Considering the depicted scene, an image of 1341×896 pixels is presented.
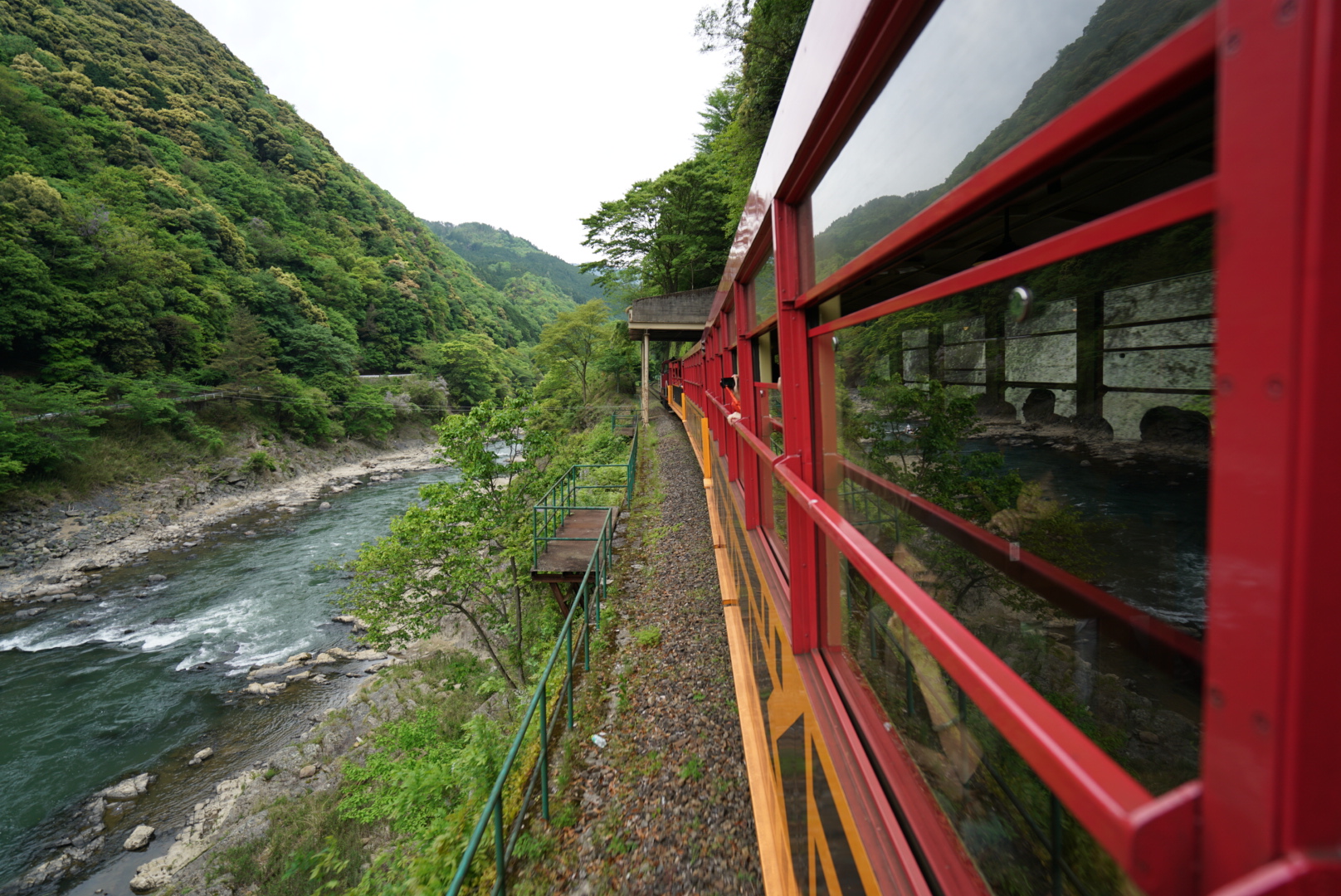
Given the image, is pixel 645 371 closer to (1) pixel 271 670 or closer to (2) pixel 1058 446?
(1) pixel 271 670

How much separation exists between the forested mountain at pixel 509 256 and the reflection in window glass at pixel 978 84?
111009 millimetres

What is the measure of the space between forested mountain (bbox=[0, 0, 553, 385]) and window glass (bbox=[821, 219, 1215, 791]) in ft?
110

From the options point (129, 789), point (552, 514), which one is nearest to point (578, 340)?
point (552, 514)

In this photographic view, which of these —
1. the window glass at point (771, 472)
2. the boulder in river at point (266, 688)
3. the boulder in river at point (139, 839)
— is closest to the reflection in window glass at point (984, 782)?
the window glass at point (771, 472)

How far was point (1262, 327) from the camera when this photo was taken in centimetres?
38

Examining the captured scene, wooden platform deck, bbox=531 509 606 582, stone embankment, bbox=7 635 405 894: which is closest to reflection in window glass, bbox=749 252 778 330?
wooden platform deck, bbox=531 509 606 582

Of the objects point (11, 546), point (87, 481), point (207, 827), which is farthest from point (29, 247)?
point (207, 827)

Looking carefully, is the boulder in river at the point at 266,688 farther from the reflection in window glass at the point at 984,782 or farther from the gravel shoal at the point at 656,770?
the reflection in window glass at the point at 984,782

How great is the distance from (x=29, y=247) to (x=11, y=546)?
52.7ft

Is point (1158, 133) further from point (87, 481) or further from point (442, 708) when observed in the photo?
point (87, 481)

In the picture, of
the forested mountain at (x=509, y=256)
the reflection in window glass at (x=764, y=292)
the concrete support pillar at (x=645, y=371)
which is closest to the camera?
the reflection in window glass at (x=764, y=292)

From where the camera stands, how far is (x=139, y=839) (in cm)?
780

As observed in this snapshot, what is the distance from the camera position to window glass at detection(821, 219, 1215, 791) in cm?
110

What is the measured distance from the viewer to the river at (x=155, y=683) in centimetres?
873
